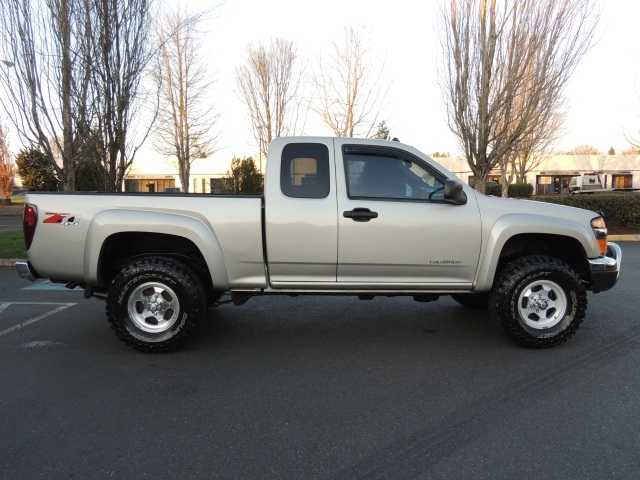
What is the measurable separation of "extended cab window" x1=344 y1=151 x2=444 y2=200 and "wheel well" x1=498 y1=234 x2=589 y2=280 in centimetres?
97

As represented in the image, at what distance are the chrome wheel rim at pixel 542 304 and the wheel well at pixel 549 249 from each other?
434 mm

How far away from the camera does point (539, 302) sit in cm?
454

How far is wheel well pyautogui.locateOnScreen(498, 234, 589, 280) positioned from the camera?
4.70 meters

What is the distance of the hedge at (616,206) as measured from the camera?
47.5 feet

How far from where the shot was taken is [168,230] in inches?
171

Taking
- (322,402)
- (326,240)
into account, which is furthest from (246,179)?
(322,402)

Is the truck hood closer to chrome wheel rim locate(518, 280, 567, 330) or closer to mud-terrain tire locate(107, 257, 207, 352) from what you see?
chrome wheel rim locate(518, 280, 567, 330)

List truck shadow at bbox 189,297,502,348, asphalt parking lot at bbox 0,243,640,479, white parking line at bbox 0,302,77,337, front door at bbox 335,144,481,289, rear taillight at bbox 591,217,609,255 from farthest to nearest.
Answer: white parking line at bbox 0,302,77,337
truck shadow at bbox 189,297,502,348
rear taillight at bbox 591,217,609,255
front door at bbox 335,144,481,289
asphalt parking lot at bbox 0,243,640,479

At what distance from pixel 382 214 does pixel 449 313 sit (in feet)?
7.27

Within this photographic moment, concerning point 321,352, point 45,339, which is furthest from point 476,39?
A: point 45,339

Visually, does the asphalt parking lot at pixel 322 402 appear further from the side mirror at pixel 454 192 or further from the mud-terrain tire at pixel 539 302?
the side mirror at pixel 454 192

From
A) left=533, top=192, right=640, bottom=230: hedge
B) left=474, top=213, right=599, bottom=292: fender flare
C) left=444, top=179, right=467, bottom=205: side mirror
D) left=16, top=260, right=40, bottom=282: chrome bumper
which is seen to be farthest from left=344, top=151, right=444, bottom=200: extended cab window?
left=533, top=192, right=640, bottom=230: hedge

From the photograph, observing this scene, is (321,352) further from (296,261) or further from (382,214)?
(382,214)

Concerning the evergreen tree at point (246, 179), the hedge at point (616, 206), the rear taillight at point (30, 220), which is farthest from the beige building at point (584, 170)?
the rear taillight at point (30, 220)
